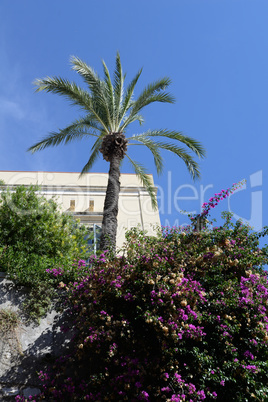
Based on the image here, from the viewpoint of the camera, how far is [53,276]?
21.7ft

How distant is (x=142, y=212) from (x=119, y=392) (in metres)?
11.5

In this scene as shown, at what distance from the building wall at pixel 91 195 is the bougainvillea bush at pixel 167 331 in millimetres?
8614

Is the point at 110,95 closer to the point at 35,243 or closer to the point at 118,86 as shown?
the point at 118,86

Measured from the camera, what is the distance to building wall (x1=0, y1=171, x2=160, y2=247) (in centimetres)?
1539

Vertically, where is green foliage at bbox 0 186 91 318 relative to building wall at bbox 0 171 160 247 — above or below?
below

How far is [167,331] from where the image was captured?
464 cm

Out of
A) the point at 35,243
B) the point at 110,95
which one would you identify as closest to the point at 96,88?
the point at 110,95

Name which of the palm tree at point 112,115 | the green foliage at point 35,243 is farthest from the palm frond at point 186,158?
the green foliage at point 35,243

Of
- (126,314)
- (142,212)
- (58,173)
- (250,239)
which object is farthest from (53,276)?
(58,173)

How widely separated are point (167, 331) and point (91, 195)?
40.0ft

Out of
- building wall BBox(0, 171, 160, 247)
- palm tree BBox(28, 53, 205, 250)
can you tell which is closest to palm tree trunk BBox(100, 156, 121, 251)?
palm tree BBox(28, 53, 205, 250)

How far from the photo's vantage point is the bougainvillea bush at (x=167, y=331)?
15.3 feet

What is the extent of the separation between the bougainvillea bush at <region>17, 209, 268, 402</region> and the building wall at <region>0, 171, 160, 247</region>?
339 inches

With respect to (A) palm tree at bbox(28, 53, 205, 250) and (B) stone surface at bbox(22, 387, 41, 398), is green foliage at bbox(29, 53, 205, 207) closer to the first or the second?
(A) palm tree at bbox(28, 53, 205, 250)
